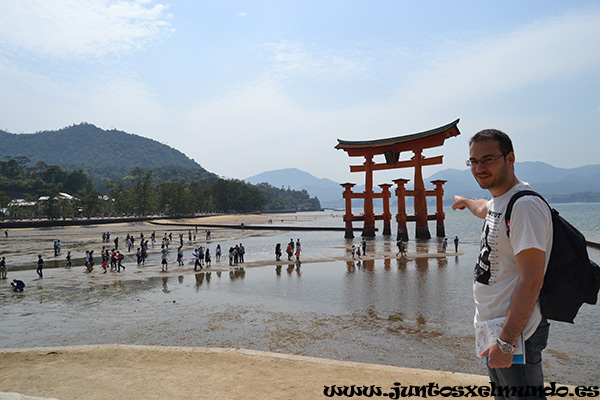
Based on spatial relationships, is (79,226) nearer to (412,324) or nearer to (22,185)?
(22,185)

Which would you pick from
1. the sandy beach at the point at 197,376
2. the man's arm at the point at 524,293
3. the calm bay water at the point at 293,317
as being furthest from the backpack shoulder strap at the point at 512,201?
the calm bay water at the point at 293,317

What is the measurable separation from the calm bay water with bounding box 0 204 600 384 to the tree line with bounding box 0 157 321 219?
65314 mm

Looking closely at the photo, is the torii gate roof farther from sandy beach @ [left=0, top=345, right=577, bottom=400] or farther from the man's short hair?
the man's short hair

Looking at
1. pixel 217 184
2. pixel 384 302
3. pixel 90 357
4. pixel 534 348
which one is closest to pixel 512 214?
pixel 534 348

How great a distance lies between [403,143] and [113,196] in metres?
79.4

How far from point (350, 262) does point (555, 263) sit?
73.4ft

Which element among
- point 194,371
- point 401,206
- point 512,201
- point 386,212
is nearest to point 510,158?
point 512,201

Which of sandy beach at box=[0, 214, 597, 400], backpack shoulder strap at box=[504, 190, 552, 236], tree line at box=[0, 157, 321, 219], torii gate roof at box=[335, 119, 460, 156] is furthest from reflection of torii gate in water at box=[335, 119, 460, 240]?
tree line at box=[0, 157, 321, 219]

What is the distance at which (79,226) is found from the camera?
65438 millimetres

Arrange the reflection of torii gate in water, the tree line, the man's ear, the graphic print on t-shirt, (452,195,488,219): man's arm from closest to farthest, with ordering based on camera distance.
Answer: the graphic print on t-shirt, the man's ear, (452,195,488,219): man's arm, the reflection of torii gate in water, the tree line

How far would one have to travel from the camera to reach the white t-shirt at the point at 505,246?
199 cm

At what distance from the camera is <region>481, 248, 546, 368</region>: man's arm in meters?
1.96

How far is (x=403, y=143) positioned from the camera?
37.4 m

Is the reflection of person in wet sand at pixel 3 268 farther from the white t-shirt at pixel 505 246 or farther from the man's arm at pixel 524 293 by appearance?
the man's arm at pixel 524 293
